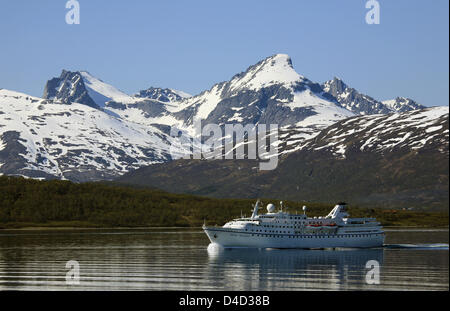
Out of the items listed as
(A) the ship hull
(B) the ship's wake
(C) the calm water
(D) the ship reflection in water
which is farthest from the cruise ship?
(B) the ship's wake

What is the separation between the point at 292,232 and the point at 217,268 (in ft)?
166

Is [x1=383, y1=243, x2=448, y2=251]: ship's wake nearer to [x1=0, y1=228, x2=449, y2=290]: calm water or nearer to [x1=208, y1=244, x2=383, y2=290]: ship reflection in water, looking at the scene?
[x1=0, y1=228, x2=449, y2=290]: calm water

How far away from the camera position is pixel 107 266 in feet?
429

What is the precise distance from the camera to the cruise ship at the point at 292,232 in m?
172

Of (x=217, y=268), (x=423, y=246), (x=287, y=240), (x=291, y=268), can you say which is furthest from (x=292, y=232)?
(x=217, y=268)

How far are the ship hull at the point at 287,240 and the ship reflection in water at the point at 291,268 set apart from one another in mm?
1697

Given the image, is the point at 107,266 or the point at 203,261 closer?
the point at 107,266

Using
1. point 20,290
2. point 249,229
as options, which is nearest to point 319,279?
point 20,290

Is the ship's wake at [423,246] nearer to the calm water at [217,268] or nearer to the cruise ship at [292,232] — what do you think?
the calm water at [217,268]

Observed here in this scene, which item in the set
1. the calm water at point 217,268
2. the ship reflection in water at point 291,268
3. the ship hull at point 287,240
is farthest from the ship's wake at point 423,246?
the ship reflection in water at point 291,268

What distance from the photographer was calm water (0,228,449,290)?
105 m

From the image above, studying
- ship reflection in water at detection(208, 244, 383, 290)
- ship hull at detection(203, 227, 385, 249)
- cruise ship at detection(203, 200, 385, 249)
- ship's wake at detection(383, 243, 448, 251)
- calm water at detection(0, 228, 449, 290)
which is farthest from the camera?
cruise ship at detection(203, 200, 385, 249)
